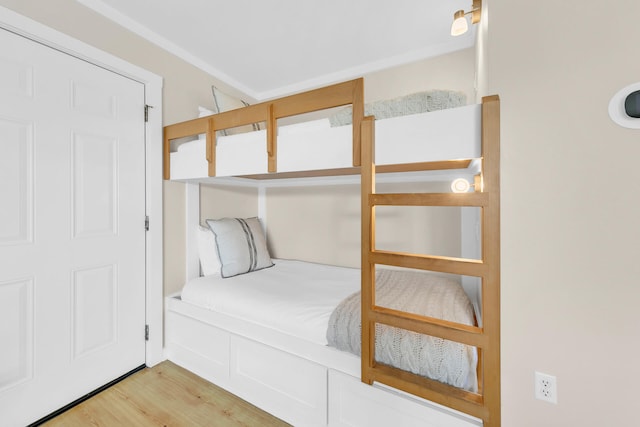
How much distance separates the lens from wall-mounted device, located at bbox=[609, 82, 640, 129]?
2.67ft

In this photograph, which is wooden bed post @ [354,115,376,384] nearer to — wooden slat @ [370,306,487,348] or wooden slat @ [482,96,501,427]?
wooden slat @ [370,306,487,348]

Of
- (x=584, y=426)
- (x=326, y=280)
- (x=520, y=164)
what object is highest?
(x=520, y=164)

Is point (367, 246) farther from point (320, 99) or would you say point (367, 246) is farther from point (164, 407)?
point (164, 407)

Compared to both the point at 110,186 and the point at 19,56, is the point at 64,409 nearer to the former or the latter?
the point at 110,186

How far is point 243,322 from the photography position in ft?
5.32

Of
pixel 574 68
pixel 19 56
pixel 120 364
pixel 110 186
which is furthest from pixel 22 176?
pixel 574 68

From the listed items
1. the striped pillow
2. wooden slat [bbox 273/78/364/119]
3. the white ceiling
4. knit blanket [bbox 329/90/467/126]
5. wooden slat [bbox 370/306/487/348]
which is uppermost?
the white ceiling

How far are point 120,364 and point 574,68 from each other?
2836mm

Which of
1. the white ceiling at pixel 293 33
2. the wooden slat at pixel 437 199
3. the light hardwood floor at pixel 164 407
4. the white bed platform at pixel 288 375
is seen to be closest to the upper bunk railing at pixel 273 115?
the wooden slat at pixel 437 199

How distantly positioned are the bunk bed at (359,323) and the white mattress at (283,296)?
0.01m

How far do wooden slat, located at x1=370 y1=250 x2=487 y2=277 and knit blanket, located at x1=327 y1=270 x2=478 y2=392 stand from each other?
308 millimetres

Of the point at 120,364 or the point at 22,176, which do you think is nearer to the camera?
the point at 22,176

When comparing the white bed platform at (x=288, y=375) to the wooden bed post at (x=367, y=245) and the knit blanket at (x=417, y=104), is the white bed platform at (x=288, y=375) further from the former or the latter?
the knit blanket at (x=417, y=104)

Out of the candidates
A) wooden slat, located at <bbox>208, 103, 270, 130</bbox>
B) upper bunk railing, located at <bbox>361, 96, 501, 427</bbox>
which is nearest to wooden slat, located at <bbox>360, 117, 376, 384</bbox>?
upper bunk railing, located at <bbox>361, 96, 501, 427</bbox>
